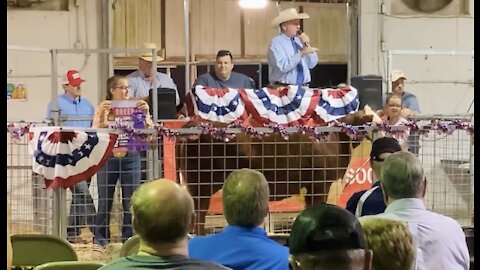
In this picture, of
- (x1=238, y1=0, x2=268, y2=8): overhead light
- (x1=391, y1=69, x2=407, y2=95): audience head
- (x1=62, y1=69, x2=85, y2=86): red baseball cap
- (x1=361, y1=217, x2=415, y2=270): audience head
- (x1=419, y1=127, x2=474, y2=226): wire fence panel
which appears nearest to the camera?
(x1=361, y1=217, x2=415, y2=270): audience head

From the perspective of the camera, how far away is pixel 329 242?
67.8 inches

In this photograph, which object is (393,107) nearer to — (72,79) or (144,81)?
(144,81)

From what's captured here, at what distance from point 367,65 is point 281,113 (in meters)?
4.21

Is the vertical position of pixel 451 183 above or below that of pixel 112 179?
below

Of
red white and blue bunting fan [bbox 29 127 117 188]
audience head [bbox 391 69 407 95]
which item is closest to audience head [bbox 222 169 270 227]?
red white and blue bunting fan [bbox 29 127 117 188]

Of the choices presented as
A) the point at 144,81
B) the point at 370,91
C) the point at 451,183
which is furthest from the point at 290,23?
the point at 451,183

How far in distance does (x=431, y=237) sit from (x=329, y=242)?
3.46 feet

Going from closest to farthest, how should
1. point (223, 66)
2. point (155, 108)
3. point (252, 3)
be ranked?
1. point (155, 108)
2. point (223, 66)
3. point (252, 3)

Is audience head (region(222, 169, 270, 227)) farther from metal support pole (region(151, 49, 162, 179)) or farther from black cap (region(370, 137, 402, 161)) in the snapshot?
metal support pole (region(151, 49, 162, 179))

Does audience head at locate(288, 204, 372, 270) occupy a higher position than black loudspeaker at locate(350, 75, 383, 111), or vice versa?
black loudspeaker at locate(350, 75, 383, 111)

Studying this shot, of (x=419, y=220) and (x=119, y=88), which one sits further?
(x=119, y=88)

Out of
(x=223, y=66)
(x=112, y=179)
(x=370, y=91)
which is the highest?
(x=223, y=66)

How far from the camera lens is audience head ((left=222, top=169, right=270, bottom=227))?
2590 mm

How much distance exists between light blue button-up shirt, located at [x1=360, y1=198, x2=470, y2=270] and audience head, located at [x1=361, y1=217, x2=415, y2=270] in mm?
733
